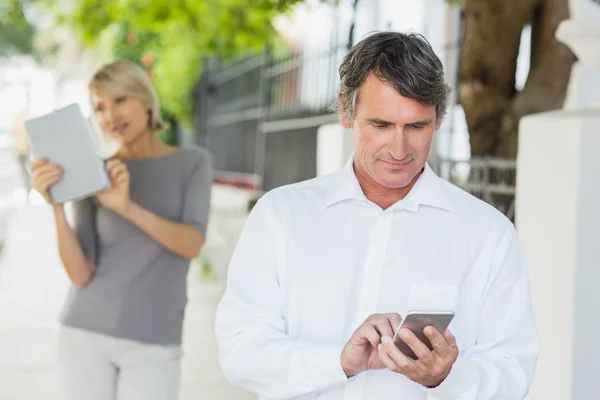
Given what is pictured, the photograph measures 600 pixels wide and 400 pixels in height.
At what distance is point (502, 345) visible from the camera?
2.32 meters

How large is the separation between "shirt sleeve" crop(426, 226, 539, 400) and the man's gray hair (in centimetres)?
33

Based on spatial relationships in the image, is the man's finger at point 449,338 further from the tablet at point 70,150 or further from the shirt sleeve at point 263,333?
the tablet at point 70,150

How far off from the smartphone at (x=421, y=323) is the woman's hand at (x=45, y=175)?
189cm

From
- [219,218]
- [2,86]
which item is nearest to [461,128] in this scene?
[219,218]

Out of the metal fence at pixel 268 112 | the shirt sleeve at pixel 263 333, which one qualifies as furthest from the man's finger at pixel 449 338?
the metal fence at pixel 268 112

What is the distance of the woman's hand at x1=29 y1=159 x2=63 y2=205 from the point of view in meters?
3.72

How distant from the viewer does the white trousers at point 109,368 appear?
375cm

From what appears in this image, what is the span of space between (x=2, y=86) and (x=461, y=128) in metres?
50.4

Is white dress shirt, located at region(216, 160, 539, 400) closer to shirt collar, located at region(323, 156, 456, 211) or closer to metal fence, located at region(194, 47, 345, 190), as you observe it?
shirt collar, located at region(323, 156, 456, 211)

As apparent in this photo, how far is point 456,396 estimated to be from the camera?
7.44ft

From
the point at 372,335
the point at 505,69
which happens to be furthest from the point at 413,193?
the point at 505,69

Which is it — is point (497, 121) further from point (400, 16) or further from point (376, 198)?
point (400, 16)

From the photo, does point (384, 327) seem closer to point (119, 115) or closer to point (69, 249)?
point (69, 249)

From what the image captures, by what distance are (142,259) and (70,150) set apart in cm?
45
